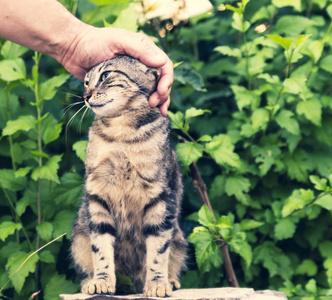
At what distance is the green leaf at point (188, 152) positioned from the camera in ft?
10.6

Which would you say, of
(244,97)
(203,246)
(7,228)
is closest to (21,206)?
(7,228)

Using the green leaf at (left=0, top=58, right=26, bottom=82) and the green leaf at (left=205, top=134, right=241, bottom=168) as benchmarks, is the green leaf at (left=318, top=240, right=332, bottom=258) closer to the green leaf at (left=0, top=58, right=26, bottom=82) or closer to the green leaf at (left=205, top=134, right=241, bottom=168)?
the green leaf at (left=205, top=134, right=241, bottom=168)

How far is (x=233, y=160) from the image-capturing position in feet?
10.9

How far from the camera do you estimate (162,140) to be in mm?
3033

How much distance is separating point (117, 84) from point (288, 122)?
127 cm

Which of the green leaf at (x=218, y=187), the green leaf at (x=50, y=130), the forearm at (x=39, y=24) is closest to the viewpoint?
the forearm at (x=39, y=24)

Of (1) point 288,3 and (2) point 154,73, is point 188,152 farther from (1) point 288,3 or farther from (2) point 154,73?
(1) point 288,3

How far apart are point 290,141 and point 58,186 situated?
5.51 ft

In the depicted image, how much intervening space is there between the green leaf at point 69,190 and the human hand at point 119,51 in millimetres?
772

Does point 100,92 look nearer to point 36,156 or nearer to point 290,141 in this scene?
point 36,156

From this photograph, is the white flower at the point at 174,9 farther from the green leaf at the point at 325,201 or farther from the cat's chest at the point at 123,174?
the green leaf at the point at 325,201

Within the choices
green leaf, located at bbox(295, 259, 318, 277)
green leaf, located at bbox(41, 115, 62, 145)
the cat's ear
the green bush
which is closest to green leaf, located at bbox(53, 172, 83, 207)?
the green bush

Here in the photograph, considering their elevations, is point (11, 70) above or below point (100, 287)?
above

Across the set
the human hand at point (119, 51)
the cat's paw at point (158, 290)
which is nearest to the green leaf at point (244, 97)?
the human hand at point (119, 51)
